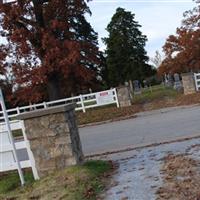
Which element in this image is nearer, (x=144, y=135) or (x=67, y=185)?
(x=67, y=185)

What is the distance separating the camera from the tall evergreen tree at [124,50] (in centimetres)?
6272

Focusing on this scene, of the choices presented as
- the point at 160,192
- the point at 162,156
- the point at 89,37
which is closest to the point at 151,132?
the point at 162,156

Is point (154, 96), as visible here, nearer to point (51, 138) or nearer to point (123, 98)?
point (123, 98)

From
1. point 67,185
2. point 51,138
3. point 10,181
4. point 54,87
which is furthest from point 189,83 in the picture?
point 67,185

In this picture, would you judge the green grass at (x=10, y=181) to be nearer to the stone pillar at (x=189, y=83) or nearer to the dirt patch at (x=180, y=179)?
the dirt patch at (x=180, y=179)

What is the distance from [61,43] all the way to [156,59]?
7525cm

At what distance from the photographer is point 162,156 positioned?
9.43m

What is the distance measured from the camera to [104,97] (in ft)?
89.0

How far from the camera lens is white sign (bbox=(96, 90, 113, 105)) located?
88.4 ft

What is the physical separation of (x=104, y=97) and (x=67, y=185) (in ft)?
63.3

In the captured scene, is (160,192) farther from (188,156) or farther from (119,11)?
(119,11)

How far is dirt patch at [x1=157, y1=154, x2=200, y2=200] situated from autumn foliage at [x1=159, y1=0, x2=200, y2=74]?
41126mm

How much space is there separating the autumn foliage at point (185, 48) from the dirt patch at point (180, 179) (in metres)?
41.1

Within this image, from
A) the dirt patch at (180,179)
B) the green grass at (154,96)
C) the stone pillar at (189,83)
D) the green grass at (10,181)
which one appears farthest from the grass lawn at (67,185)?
the green grass at (154,96)
